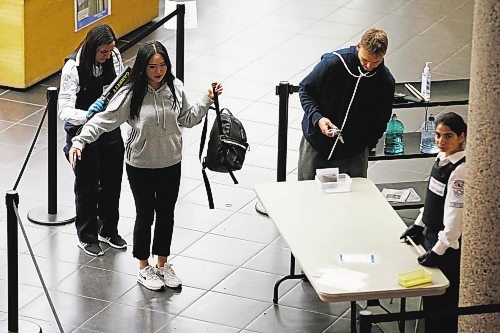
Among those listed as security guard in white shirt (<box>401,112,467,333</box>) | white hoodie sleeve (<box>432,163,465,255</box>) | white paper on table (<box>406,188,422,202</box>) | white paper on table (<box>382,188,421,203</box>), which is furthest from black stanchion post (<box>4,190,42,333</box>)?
white paper on table (<box>406,188,422,202</box>)

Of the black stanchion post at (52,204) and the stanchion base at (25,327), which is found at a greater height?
the black stanchion post at (52,204)

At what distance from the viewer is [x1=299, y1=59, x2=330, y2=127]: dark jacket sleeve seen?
7.73 m

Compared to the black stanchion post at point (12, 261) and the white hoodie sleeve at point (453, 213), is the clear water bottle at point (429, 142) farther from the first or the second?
the black stanchion post at point (12, 261)

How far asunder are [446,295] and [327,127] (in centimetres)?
139

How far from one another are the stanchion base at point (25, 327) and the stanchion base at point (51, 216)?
1468 millimetres

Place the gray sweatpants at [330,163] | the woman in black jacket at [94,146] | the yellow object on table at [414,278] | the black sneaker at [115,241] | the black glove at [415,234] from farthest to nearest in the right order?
the black sneaker at [115,241]
the woman in black jacket at [94,146]
the gray sweatpants at [330,163]
the black glove at [415,234]
the yellow object on table at [414,278]

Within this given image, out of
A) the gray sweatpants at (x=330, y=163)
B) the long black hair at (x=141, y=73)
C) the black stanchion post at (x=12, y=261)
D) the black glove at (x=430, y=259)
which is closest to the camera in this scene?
the black glove at (x=430, y=259)

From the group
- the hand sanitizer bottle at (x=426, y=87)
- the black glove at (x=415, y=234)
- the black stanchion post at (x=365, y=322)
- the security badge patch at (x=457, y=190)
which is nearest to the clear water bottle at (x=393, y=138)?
the hand sanitizer bottle at (x=426, y=87)

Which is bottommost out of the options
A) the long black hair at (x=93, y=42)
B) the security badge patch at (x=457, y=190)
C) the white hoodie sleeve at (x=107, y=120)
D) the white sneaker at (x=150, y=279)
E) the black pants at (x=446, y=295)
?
the white sneaker at (x=150, y=279)

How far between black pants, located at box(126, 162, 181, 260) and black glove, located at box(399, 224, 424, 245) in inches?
66.8

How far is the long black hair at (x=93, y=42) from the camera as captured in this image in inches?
317

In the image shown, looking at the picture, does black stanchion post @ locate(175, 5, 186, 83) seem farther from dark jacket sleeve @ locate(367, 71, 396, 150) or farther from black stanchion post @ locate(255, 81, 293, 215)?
dark jacket sleeve @ locate(367, 71, 396, 150)

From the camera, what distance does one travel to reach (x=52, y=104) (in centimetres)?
884

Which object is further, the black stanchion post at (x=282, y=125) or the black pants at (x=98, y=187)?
the black stanchion post at (x=282, y=125)
